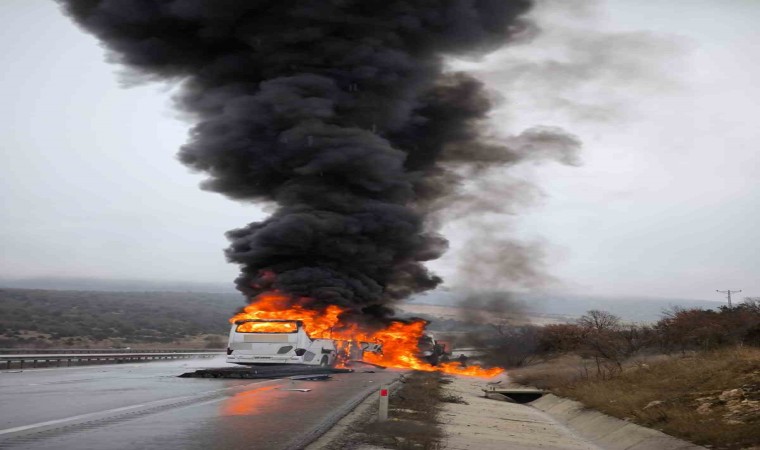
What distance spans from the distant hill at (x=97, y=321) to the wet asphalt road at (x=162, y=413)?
1579 centimetres

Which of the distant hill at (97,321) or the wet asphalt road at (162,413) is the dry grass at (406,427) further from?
the distant hill at (97,321)

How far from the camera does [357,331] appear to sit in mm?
33625

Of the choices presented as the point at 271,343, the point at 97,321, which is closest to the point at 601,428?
the point at 271,343

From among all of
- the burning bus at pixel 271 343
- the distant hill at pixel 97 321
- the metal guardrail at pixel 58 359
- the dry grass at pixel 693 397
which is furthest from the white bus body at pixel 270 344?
the distant hill at pixel 97 321

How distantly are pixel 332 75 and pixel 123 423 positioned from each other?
24348mm

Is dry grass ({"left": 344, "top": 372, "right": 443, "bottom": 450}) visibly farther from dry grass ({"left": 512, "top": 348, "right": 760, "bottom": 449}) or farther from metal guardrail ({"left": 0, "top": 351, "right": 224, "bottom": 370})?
metal guardrail ({"left": 0, "top": 351, "right": 224, "bottom": 370})

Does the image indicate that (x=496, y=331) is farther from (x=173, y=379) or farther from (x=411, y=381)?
(x=173, y=379)

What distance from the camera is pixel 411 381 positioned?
25.1 meters

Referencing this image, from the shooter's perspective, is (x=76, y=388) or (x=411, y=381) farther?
(x=411, y=381)

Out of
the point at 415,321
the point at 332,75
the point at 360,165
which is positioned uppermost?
the point at 332,75

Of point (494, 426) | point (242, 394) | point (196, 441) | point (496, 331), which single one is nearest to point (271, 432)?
point (196, 441)

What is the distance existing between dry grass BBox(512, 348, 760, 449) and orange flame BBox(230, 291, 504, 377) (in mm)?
10176

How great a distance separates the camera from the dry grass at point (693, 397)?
40.2 ft

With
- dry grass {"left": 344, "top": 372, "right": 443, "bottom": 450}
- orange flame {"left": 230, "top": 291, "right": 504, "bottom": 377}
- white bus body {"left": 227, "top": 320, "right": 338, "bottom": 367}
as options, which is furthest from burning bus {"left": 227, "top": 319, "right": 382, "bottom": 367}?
dry grass {"left": 344, "top": 372, "right": 443, "bottom": 450}
